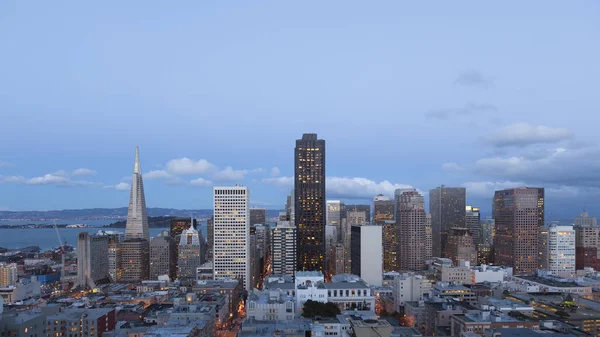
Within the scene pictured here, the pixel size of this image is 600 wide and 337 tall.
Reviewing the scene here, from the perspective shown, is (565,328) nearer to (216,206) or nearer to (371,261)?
(371,261)

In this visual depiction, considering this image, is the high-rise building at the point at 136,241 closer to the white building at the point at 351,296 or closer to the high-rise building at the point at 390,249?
the high-rise building at the point at 390,249

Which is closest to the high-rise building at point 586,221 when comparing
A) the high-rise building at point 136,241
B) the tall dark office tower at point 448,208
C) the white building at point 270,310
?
the tall dark office tower at point 448,208

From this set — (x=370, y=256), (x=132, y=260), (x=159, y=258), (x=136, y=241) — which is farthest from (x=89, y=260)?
(x=370, y=256)

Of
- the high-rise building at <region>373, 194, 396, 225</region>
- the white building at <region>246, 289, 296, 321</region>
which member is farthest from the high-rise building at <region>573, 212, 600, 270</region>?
the white building at <region>246, 289, 296, 321</region>

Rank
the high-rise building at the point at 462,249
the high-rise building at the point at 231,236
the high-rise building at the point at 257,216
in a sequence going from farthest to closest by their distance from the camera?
the high-rise building at the point at 257,216 < the high-rise building at the point at 462,249 < the high-rise building at the point at 231,236

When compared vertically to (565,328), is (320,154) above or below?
above

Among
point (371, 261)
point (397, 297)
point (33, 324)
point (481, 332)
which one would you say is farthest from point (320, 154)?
point (33, 324)
